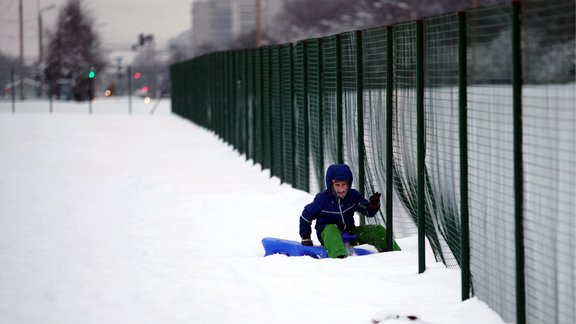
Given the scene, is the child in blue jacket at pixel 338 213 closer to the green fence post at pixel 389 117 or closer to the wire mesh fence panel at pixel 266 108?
the green fence post at pixel 389 117

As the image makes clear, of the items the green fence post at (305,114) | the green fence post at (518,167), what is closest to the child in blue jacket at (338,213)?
the green fence post at (518,167)

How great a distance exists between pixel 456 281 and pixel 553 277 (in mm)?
1976

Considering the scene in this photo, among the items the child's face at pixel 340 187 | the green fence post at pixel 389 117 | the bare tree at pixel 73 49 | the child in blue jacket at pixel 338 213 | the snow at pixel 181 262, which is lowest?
the snow at pixel 181 262

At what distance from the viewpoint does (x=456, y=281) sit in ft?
25.1

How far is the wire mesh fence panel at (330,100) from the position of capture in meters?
11.7

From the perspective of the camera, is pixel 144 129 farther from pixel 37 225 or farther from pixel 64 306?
pixel 64 306

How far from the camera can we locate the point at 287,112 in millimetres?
15383

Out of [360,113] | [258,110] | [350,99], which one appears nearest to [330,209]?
[360,113]

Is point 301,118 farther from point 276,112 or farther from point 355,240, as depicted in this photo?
point 355,240

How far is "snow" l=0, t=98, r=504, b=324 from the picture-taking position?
7074 millimetres

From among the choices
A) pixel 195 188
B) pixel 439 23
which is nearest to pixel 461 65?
pixel 439 23

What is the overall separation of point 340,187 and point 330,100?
333 cm

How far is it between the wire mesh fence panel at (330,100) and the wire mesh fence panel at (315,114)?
0.08 metres

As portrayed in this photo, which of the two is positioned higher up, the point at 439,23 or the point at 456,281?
the point at 439,23
